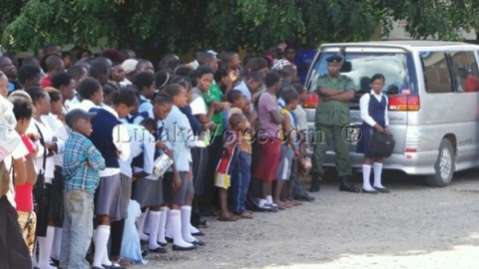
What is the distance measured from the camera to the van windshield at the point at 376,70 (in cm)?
1435

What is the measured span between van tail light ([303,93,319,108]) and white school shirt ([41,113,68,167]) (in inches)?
225

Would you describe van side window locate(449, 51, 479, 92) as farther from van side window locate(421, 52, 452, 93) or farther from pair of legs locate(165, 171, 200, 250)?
pair of legs locate(165, 171, 200, 250)

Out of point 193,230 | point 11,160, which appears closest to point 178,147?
point 193,230

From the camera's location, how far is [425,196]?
14.2 metres

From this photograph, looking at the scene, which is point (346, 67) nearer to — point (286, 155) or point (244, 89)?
point (286, 155)

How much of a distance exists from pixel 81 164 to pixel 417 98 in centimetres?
643

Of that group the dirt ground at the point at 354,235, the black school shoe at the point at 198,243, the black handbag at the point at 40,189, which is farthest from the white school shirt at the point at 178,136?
the black handbag at the point at 40,189

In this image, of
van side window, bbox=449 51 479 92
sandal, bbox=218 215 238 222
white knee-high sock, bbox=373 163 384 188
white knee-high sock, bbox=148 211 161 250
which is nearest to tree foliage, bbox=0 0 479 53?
van side window, bbox=449 51 479 92

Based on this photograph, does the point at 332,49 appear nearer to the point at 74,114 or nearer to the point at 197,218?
the point at 197,218

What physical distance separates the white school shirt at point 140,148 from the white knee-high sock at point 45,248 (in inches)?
30.7

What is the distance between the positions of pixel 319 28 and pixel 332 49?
202 cm

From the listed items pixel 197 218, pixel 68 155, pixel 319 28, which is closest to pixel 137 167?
pixel 68 155

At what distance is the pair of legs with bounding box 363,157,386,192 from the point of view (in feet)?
47.1

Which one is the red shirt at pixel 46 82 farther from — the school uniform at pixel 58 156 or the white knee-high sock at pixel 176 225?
the white knee-high sock at pixel 176 225
